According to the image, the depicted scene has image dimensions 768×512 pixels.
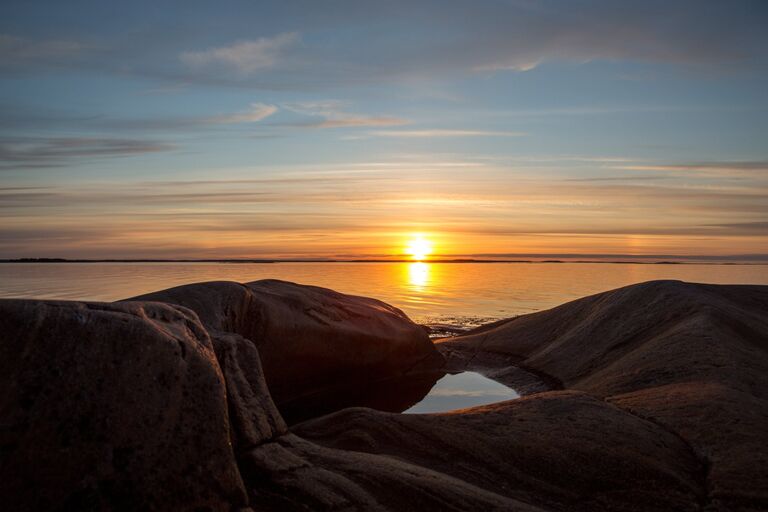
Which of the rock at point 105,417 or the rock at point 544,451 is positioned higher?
the rock at point 105,417

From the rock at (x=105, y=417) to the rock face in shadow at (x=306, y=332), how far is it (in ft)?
9.35

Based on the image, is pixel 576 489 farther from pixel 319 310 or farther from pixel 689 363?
pixel 319 310

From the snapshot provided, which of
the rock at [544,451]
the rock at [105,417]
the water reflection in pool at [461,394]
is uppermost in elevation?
the rock at [105,417]

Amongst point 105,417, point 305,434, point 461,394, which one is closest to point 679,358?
point 461,394

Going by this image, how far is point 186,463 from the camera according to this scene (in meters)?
2.74

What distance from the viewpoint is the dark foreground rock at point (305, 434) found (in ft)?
8.54

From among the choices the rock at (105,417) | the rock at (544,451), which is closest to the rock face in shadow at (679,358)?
the rock at (544,451)

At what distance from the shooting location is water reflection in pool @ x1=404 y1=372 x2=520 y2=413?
655 centimetres

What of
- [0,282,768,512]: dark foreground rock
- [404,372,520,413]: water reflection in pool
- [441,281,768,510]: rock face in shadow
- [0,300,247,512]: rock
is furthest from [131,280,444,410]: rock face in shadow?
[0,300,247,512]: rock

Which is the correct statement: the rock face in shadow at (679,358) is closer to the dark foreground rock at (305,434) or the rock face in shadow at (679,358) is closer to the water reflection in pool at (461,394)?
the dark foreground rock at (305,434)

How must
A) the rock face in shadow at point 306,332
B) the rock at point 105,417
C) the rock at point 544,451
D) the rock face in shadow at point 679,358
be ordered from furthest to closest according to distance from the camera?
the rock face in shadow at point 306,332 < the rock face in shadow at point 679,358 < the rock at point 544,451 < the rock at point 105,417

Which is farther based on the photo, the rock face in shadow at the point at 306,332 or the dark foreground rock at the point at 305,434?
the rock face in shadow at the point at 306,332

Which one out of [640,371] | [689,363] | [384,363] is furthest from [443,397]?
[689,363]

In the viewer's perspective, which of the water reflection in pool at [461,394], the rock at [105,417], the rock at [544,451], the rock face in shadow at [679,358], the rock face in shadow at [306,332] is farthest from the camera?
the water reflection in pool at [461,394]
